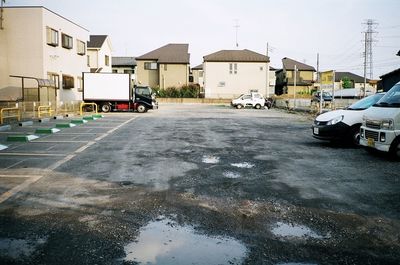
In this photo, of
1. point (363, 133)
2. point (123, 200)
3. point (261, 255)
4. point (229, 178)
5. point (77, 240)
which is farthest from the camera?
point (363, 133)

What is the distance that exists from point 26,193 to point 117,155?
3680 millimetres

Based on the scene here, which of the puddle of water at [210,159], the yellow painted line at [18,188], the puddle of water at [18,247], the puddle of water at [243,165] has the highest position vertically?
the puddle of water at [210,159]

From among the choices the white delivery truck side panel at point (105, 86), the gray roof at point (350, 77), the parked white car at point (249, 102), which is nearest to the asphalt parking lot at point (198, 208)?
the white delivery truck side panel at point (105, 86)

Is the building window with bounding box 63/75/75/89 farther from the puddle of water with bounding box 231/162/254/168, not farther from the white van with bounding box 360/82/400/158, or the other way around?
the white van with bounding box 360/82/400/158

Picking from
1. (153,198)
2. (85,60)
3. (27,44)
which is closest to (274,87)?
(85,60)

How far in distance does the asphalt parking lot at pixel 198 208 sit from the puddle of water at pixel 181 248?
0.03 feet

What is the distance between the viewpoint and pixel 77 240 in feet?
12.7

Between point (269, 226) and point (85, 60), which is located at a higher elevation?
point (85, 60)

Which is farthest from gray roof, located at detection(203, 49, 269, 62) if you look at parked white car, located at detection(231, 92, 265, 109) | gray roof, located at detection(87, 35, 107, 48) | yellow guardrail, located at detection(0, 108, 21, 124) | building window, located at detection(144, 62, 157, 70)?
yellow guardrail, located at detection(0, 108, 21, 124)

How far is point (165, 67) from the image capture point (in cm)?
6038

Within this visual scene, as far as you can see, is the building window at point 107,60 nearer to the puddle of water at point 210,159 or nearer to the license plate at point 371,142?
the puddle of water at point 210,159

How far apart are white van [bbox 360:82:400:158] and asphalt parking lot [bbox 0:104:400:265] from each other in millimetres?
404

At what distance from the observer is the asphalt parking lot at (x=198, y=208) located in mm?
3652

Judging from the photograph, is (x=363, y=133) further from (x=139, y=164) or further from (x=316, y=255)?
(x=316, y=255)
